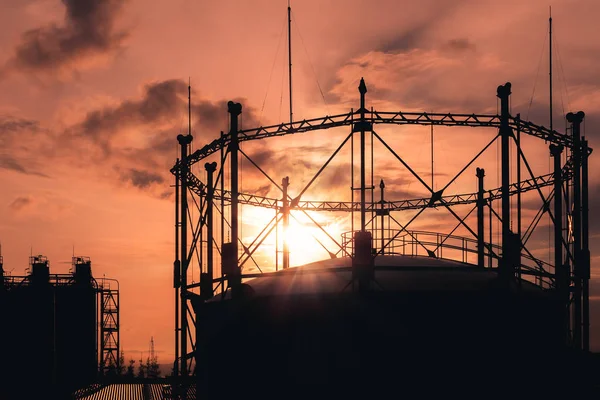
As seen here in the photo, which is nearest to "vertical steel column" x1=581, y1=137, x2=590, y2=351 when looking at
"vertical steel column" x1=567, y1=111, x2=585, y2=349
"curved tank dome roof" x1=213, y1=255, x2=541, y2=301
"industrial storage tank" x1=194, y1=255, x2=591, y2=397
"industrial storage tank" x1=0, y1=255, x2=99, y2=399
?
"vertical steel column" x1=567, y1=111, x2=585, y2=349

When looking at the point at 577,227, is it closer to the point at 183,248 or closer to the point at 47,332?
the point at 183,248

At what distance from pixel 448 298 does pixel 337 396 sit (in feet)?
18.5

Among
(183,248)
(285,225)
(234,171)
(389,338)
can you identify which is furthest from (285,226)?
(389,338)

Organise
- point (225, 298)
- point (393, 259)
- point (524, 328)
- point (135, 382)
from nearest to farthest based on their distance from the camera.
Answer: point (524, 328)
point (225, 298)
point (393, 259)
point (135, 382)

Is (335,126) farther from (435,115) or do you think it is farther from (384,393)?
(384,393)

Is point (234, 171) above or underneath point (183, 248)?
above

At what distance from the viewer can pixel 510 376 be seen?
28625 mm

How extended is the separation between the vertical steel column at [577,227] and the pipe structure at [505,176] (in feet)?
31.9

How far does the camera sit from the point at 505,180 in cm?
3047

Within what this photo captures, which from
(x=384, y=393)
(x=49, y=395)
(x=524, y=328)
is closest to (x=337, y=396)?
(x=384, y=393)

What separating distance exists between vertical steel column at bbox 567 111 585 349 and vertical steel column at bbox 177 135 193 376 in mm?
20486

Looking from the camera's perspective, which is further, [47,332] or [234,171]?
[47,332]

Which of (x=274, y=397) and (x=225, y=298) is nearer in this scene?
(x=274, y=397)

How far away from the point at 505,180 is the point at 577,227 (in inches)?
445
